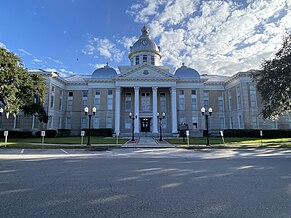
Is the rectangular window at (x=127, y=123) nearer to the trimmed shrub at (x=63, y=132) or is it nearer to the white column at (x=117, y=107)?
the white column at (x=117, y=107)

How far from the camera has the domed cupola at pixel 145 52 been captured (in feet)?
154

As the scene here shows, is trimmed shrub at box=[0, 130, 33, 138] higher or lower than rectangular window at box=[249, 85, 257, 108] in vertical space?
lower

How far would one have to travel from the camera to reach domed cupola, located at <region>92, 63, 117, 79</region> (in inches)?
1692

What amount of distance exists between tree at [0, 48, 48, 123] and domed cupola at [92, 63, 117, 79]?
14.8 metres

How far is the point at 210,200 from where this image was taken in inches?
166

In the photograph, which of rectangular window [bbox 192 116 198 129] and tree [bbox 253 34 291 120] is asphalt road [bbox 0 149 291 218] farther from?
rectangular window [bbox 192 116 198 129]

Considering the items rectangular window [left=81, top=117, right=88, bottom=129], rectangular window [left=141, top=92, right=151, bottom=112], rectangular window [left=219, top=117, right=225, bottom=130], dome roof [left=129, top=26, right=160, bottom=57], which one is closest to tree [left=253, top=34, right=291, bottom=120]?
rectangular window [left=219, top=117, right=225, bottom=130]

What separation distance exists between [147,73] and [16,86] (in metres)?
21.9

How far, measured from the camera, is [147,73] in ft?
128

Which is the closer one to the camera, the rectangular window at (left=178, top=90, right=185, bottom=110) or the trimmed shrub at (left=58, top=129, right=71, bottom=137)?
the trimmed shrub at (left=58, top=129, right=71, bottom=137)

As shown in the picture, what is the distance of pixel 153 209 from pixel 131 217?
52 centimetres

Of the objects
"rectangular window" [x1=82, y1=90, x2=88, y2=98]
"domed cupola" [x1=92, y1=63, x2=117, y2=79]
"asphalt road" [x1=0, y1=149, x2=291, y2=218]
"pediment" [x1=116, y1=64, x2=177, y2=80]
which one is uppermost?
"domed cupola" [x1=92, y1=63, x2=117, y2=79]

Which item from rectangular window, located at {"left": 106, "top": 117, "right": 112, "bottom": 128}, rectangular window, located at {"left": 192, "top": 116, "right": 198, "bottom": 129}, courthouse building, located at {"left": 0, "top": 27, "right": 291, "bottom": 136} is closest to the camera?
courthouse building, located at {"left": 0, "top": 27, "right": 291, "bottom": 136}

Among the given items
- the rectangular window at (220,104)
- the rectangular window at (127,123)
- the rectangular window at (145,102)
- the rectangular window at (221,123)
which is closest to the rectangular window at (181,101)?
the rectangular window at (145,102)
